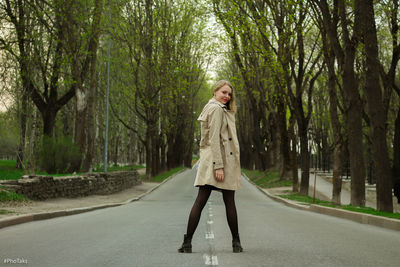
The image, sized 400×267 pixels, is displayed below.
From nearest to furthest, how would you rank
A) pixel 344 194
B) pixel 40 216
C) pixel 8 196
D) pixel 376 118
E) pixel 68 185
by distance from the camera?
Answer: pixel 40 216
pixel 376 118
pixel 8 196
pixel 68 185
pixel 344 194

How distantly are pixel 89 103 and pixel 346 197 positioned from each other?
14684 millimetres

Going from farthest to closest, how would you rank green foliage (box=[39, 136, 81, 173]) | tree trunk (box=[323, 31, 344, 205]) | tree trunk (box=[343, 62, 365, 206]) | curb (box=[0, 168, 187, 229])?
green foliage (box=[39, 136, 81, 173]) → tree trunk (box=[323, 31, 344, 205]) → tree trunk (box=[343, 62, 365, 206]) → curb (box=[0, 168, 187, 229])

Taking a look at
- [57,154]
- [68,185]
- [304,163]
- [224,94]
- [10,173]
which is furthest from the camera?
[57,154]

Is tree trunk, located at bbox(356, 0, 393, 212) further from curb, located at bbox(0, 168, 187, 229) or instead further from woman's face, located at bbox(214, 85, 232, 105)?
curb, located at bbox(0, 168, 187, 229)

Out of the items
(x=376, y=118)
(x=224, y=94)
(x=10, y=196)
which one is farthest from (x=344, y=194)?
(x=224, y=94)

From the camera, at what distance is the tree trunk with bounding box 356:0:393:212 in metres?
12.1

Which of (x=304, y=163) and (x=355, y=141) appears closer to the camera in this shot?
(x=355, y=141)

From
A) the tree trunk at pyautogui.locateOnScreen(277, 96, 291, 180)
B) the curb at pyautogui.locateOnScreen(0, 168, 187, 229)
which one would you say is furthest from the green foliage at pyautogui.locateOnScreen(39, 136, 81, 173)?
the tree trunk at pyautogui.locateOnScreen(277, 96, 291, 180)

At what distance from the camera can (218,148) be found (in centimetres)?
562

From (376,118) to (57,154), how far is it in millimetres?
14341

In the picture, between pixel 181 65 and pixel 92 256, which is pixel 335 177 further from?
pixel 181 65

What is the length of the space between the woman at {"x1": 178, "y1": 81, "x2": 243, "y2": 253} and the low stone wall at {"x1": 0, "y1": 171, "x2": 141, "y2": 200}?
9083 millimetres

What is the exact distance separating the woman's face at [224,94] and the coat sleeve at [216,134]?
208mm

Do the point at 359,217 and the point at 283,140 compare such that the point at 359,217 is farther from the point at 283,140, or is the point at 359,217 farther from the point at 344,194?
the point at 283,140
